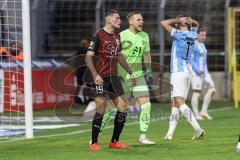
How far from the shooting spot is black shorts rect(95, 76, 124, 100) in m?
13.5

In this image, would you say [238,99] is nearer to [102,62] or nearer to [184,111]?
[184,111]

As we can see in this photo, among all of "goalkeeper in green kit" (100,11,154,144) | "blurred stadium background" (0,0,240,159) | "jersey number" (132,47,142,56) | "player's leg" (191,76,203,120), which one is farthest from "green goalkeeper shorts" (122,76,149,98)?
"blurred stadium background" (0,0,240,159)

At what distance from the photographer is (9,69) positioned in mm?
22719

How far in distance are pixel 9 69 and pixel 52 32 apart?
8391mm

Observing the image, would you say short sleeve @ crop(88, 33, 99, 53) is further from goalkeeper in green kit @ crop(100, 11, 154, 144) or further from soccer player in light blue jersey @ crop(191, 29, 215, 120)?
soccer player in light blue jersey @ crop(191, 29, 215, 120)

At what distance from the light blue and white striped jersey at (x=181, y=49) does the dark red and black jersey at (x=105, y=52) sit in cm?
216

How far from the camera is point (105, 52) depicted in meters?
13.7

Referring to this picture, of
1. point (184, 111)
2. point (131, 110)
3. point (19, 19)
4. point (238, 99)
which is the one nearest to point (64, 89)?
point (131, 110)

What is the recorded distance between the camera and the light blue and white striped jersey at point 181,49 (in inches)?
618

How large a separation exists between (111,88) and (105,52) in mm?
588

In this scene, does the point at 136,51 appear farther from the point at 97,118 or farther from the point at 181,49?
the point at 97,118

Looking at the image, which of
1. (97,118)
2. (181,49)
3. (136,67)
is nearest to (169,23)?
(181,49)

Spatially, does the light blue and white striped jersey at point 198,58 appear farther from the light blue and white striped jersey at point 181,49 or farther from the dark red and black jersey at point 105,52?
the dark red and black jersey at point 105,52

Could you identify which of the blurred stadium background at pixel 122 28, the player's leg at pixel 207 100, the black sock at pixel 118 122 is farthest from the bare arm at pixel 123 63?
the blurred stadium background at pixel 122 28
